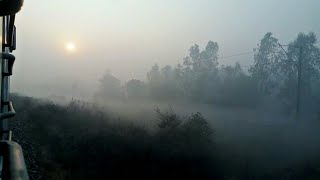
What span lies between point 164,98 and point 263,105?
20.0 metres

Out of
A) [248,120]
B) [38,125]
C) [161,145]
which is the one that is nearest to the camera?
[161,145]

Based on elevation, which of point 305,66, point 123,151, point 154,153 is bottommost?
point 154,153

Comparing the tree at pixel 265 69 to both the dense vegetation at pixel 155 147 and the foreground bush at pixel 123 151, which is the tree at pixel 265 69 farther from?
the foreground bush at pixel 123 151

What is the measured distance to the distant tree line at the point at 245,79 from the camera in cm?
5912

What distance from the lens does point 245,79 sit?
210 feet

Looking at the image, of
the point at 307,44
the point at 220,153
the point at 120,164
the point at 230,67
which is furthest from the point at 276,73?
the point at 120,164

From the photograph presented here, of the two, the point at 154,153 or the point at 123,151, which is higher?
the point at 123,151

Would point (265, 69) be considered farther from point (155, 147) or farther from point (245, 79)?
point (155, 147)

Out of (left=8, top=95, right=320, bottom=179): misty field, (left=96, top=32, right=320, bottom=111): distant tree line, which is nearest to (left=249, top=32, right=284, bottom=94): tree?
(left=96, top=32, right=320, bottom=111): distant tree line

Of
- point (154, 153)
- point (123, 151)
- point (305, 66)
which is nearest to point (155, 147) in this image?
point (154, 153)

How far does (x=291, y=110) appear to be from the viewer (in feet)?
190

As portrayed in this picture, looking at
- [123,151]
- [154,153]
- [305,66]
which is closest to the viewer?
[123,151]

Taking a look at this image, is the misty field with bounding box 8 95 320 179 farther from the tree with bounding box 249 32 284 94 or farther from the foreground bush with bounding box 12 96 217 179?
the tree with bounding box 249 32 284 94

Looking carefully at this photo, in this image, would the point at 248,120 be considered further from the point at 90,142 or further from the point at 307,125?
the point at 90,142
